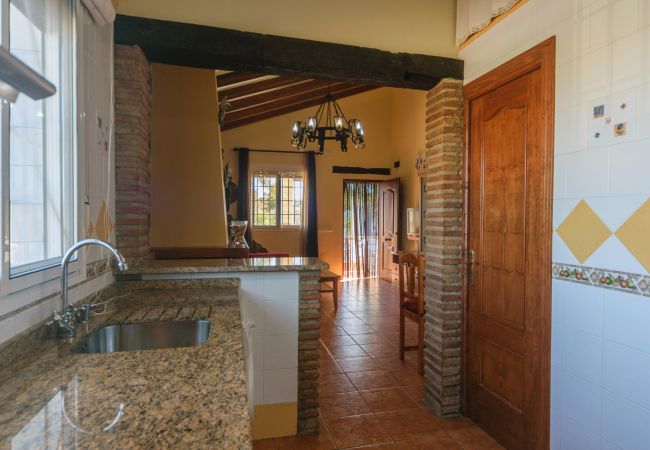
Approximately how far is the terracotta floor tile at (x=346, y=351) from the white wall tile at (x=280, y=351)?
1.38 m

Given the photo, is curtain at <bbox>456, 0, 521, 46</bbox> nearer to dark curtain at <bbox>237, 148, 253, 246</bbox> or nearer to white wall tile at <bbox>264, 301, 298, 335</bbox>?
white wall tile at <bbox>264, 301, 298, 335</bbox>

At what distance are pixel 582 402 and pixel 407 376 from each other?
5.33 ft

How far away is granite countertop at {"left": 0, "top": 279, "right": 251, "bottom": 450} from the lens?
0.73 metres

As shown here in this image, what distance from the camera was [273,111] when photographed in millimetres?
7328

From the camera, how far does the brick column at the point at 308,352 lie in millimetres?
2355

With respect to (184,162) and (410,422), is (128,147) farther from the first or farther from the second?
(410,422)

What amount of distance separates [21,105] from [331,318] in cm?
420

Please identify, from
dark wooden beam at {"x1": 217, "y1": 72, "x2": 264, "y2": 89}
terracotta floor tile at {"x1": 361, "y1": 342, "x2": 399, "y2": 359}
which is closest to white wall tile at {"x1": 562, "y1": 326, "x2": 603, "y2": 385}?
terracotta floor tile at {"x1": 361, "y1": 342, "x2": 399, "y2": 359}

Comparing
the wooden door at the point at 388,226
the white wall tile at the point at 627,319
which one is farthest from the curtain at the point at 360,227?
the white wall tile at the point at 627,319

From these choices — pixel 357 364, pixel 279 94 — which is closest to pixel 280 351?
pixel 357 364

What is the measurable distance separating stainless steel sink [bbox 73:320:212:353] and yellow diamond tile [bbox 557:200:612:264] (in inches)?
63.3

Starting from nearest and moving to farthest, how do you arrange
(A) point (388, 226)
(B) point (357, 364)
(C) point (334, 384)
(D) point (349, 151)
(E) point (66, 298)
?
(E) point (66, 298)
(C) point (334, 384)
(B) point (357, 364)
(A) point (388, 226)
(D) point (349, 151)

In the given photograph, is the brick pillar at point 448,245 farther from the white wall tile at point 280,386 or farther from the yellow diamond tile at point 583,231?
the white wall tile at point 280,386

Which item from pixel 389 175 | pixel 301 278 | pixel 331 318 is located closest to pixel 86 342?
pixel 301 278
